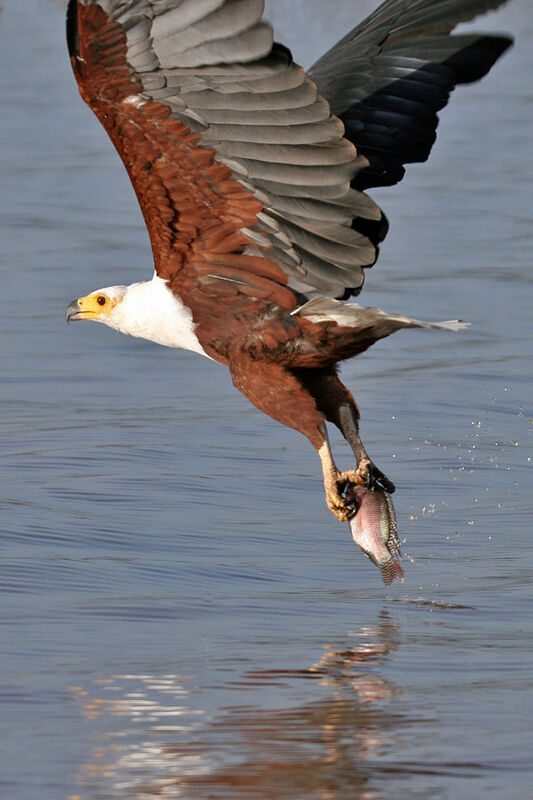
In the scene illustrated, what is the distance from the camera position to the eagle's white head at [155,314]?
6762 mm

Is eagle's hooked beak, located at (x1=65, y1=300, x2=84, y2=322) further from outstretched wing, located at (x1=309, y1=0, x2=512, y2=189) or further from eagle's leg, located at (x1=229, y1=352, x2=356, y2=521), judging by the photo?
outstretched wing, located at (x1=309, y1=0, x2=512, y2=189)

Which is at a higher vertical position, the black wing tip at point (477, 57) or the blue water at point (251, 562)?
the black wing tip at point (477, 57)

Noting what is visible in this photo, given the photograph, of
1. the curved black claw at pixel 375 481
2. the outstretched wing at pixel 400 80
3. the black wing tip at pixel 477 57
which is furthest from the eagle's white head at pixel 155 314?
the black wing tip at pixel 477 57

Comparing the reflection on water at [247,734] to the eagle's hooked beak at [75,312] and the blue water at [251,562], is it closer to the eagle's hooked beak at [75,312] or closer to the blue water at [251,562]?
the blue water at [251,562]

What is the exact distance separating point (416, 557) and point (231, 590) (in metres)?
0.88

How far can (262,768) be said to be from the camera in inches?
195

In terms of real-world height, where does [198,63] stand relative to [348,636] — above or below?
above

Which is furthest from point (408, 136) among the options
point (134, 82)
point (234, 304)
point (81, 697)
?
point (81, 697)

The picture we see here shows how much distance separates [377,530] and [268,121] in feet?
5.05

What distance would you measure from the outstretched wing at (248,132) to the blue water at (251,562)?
106 cm

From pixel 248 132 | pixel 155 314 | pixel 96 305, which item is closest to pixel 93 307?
pixel 96 305

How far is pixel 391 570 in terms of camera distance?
21.6ft

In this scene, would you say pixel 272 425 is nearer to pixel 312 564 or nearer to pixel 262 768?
pixel 312 564

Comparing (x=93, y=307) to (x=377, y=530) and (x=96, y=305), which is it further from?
(x=377, y=530)
